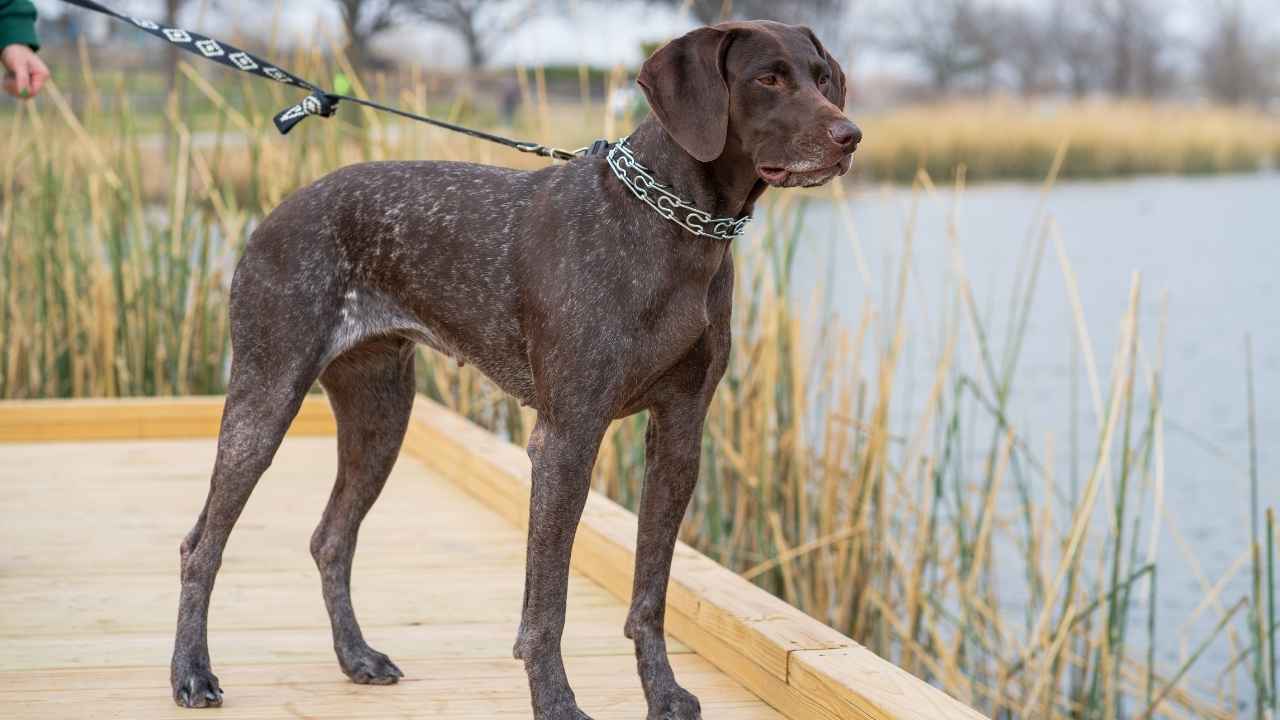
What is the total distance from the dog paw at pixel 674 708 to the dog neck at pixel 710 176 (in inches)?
30.2

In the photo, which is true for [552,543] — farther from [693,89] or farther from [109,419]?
[109,419]

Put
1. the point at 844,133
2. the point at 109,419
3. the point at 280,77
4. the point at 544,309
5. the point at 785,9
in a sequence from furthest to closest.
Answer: the point at 785,9 < the point at 109,419 < the point at 280,77 < the point at 544,309 < the point at 844,133

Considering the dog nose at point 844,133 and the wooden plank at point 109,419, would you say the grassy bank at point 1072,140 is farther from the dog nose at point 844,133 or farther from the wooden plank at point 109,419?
the dog nose at point 844,133

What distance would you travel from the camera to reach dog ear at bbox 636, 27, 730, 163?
1975 millimetres

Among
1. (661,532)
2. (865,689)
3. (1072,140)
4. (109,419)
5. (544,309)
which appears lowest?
(1072,140)

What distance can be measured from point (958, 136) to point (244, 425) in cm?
1322

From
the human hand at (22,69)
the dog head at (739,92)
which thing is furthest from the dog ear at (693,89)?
the human hand at (22,69)

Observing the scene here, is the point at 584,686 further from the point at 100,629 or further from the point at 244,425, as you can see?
the point at 100,629

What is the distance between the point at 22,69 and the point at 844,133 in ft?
6.36

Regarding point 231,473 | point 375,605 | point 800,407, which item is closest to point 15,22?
point 231,473

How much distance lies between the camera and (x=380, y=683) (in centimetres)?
253

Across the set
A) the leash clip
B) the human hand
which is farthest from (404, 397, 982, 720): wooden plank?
the human hand

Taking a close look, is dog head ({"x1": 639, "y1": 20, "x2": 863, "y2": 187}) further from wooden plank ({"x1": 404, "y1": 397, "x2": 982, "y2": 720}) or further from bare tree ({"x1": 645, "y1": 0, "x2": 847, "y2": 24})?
bare tree ({"x1": 645, "y1": 0, "x2": 847, "y2": 24})

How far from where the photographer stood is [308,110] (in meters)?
2.61
